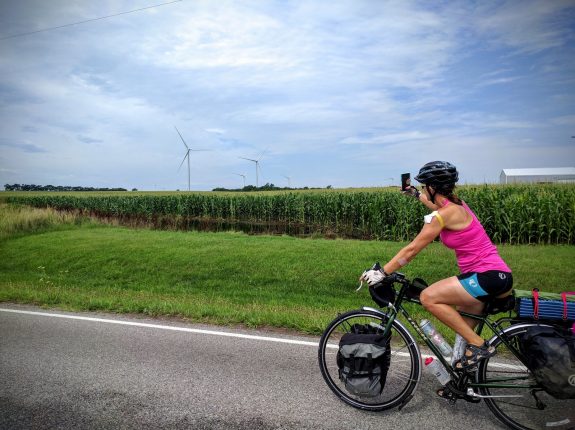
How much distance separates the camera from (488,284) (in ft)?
11.6

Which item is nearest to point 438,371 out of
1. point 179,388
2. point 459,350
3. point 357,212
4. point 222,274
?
point 459,350

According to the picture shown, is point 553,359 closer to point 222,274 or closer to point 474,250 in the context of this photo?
point 474,250

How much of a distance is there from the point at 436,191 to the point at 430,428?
2079mm

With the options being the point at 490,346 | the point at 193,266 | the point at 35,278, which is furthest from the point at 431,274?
the point at 35,278

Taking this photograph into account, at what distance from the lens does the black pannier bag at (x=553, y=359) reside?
A: 316 centimetres

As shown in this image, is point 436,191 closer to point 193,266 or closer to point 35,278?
point 193,266

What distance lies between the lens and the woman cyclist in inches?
141

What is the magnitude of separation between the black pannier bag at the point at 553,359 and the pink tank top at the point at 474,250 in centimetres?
60

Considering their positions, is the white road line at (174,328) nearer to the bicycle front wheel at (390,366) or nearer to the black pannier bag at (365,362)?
the bicycle front wheel at (390,366)

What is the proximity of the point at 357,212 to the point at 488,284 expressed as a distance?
2093cm

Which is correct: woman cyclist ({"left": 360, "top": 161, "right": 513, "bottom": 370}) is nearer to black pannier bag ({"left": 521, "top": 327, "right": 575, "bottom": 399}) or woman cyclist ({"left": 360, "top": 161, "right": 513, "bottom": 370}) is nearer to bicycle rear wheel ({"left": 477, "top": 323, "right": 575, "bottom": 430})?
bicycle rear wheel ({"left": 477, "top": 323, "right": 575, "bottom": 430})

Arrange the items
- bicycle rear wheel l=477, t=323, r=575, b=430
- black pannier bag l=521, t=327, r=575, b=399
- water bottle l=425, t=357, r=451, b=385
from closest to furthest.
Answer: black pannier bag l=521, t=327, r=575, b=399 → bicycle rear wheel l=477, t=323, r=575, b=430 → water bottle l=425, t=357, r=451, b=385

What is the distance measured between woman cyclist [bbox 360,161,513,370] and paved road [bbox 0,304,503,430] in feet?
2.80

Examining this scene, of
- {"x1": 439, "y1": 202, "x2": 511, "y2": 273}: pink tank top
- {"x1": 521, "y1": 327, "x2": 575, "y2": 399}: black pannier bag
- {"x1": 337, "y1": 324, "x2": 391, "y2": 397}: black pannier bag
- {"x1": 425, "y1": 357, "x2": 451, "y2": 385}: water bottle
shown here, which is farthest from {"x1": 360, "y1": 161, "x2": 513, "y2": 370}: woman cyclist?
{"x1": 337, "y1": 324, "x2": 391, "y2": 397}: black pannier bag
